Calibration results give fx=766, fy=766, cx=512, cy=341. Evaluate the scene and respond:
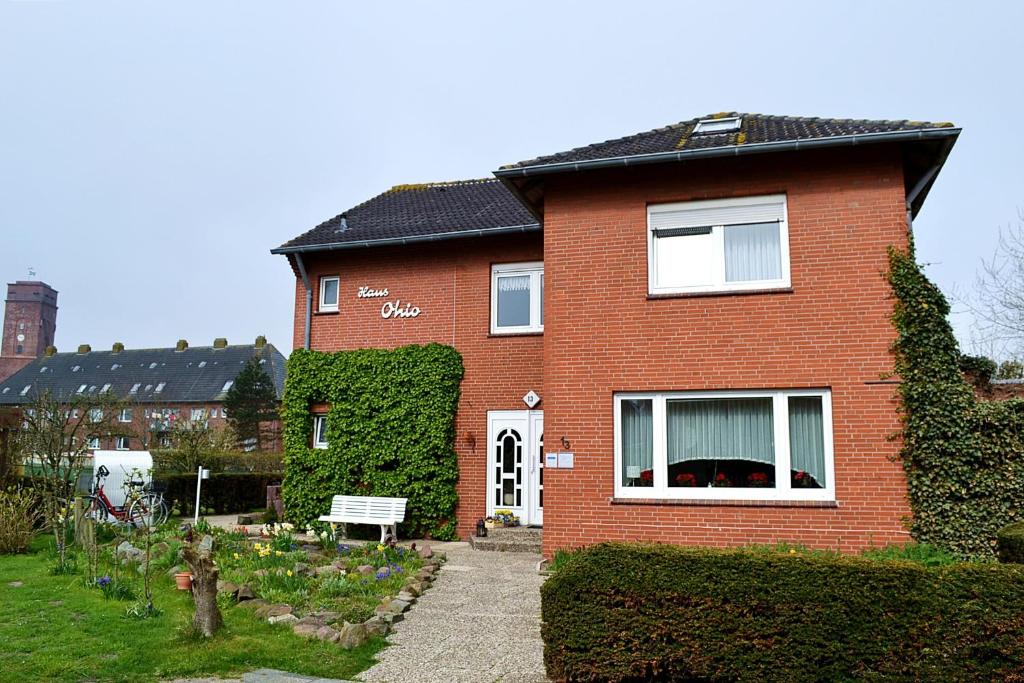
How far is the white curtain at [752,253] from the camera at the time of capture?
417 inches

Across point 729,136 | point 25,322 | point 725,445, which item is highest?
point 25,322

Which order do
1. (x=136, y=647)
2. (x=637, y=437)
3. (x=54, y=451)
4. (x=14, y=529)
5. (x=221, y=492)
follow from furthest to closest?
(x=221, y=492) < (x=54, y=451) < (x=14, y=529) < (x=637, y=437) < (x=136, y=647)

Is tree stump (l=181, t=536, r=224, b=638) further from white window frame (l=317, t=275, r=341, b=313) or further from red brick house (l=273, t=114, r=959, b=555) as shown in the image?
white window frame (l=317, t=275, r=341, b=313)

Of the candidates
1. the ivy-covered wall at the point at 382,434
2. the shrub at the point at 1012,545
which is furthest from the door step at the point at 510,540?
the shrub at the point at 1012,545

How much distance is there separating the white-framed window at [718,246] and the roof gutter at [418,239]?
3589 mm

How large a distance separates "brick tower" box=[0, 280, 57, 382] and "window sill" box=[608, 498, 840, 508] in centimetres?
11764

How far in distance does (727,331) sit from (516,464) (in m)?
5.36

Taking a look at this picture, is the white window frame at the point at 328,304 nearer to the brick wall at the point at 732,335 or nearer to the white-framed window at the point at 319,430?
the white-framed window at the point at 319,430

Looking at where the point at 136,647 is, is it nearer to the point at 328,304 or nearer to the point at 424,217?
the point at 328,304

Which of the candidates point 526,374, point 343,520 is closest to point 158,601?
point 343,520

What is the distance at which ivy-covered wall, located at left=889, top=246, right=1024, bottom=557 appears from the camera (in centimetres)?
923

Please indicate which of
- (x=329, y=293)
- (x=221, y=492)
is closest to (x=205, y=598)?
(x=329, y=293)

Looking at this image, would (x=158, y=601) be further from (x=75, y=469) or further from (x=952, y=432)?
(x=952, y=432)

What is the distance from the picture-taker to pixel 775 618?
215 inches
